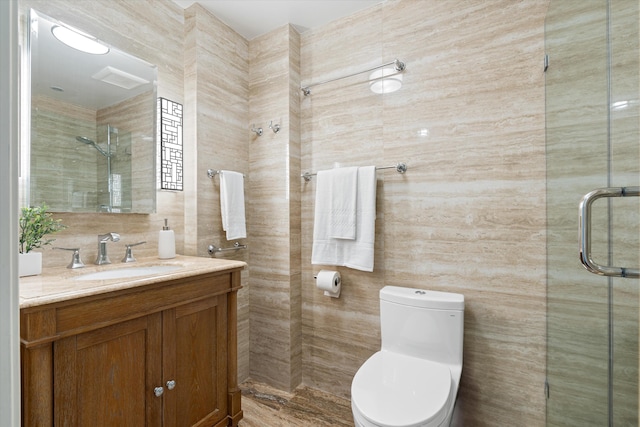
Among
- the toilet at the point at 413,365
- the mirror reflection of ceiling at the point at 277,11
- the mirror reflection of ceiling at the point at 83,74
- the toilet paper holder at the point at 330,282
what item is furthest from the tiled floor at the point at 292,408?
the mirror reflection of ceiling at the point at 277,11

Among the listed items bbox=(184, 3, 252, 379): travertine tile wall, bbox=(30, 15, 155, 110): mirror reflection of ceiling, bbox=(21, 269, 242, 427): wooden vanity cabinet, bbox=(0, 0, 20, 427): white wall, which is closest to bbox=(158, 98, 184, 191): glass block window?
bbox=(184, 3, 252, 379): travertine tile wall

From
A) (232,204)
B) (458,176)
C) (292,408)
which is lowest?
(292,408)

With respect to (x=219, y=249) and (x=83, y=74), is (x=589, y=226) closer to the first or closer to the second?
(x=219, y=249)

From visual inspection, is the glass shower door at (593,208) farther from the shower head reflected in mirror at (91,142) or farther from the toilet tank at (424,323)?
the shower head reflected in mirror at (91,142)

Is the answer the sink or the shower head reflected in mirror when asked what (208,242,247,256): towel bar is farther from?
the shower head reflected in mirror

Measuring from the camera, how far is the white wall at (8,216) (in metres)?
0.31

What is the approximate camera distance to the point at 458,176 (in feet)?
5.25

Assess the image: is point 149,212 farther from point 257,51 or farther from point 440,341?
point 440,341

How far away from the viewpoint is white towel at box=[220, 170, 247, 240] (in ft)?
6.18

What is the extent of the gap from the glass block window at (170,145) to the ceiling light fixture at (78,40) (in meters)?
0.34

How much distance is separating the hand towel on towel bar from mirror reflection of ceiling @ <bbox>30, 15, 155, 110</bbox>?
3.67 feet

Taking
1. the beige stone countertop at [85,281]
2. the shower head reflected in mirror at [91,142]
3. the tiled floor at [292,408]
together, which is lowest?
the tiled floor at [292,408]

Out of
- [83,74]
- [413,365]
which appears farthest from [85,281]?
[413,365]

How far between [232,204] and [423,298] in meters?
1.22
